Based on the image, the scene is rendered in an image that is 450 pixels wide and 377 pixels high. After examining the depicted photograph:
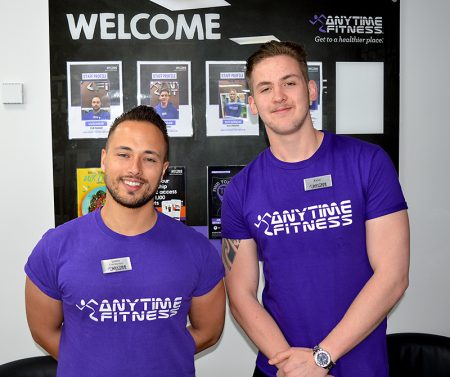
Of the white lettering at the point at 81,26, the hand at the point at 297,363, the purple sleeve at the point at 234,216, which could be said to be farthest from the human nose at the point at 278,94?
the white lettering at the point at 81,26

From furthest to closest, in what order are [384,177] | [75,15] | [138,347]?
[75,15] < [384,177] < [138,347]

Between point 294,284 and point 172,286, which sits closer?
point 172,286

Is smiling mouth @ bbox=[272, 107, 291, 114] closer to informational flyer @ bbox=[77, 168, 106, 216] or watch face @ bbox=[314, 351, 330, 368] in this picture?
watch face @ bbox=[314, 351, 330, 368]

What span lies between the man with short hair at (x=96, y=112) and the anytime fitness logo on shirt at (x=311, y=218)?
131 centimetres

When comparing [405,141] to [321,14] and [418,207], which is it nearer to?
[418,207]

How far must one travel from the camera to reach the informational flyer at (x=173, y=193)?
266 centimetres

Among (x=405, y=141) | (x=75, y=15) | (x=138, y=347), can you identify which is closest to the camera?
(x=138, y=347)

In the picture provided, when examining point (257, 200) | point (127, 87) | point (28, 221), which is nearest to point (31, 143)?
point (28, 221)

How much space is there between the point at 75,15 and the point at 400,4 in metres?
1.74

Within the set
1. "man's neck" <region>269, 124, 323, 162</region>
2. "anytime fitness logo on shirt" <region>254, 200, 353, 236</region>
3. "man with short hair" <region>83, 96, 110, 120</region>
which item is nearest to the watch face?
"anytime fitness logo on shirt" <region>254, 200, 353, 236</region>

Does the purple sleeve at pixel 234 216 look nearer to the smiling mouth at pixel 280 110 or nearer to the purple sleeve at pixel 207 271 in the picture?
the purple sleeve at pixel 207 271

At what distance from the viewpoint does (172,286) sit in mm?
1560

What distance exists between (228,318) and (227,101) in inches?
46.4

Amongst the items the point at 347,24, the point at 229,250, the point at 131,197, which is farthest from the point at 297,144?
the point at 347,24
